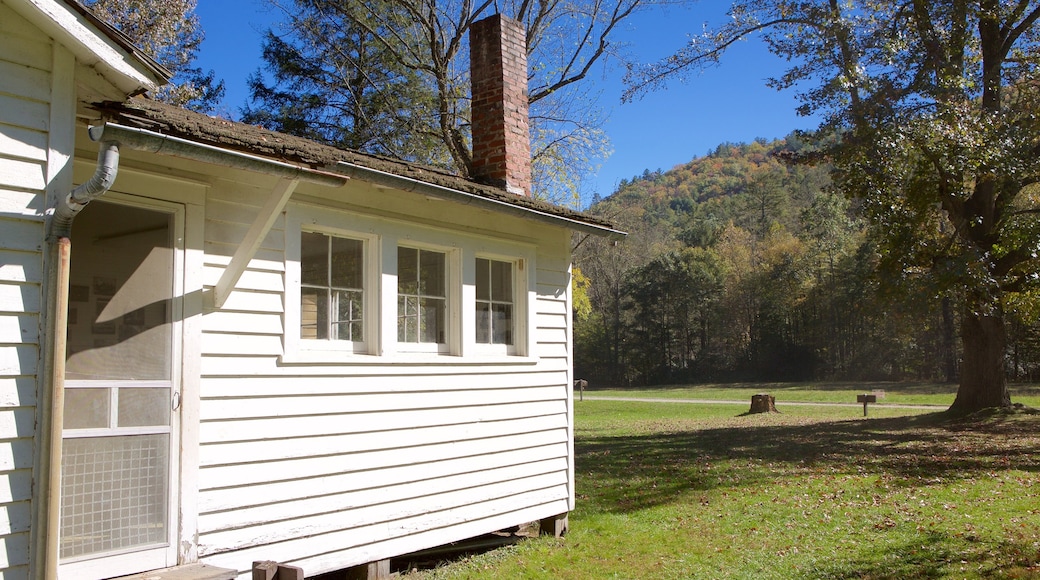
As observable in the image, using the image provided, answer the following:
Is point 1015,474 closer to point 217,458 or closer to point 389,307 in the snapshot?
point 389,307

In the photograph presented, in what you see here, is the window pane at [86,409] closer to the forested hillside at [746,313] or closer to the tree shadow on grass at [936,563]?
the tree shadow on grass at [936,563]

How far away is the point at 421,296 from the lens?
7152 mm

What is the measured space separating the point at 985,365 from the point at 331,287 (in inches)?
661

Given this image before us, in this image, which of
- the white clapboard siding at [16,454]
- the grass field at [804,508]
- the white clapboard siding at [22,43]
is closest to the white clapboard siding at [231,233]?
the white clapboard siding at [22,43]

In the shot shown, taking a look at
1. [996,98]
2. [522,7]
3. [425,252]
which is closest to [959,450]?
[996,98]

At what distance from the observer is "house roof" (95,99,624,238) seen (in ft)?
14.6

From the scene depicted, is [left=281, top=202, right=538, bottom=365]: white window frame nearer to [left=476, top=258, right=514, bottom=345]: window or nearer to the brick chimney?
[left=476, top=258, right=514, bottom=345]: window

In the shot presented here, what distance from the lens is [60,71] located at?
421 cm

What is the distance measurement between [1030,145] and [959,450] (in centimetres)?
639

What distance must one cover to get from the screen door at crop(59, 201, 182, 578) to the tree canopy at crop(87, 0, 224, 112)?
15.1 metres

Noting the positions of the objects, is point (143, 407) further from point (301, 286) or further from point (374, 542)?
point (374, 542)

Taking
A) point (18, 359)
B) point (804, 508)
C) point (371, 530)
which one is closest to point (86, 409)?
point (18, 359)

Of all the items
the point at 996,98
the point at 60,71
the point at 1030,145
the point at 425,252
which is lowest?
the point at 425,252

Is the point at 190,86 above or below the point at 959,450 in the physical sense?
above
